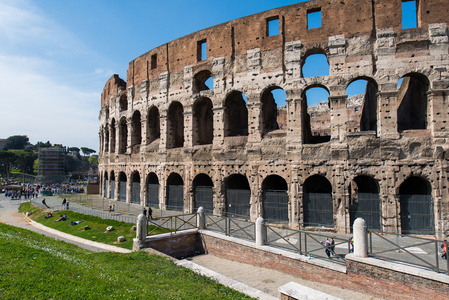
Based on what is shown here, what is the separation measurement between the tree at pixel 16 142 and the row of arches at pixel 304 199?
93152mm

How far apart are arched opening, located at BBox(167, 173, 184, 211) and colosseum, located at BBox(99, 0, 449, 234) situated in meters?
0.10

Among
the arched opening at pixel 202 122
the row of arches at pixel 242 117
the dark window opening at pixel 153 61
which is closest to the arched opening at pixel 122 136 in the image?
the row of arches at pixel 242 117

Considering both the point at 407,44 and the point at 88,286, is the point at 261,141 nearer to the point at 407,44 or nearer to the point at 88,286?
the point at 407,44

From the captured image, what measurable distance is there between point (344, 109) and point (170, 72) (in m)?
12.4

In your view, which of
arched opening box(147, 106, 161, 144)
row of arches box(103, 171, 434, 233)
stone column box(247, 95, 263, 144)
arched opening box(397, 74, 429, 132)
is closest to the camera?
row of arches box(103, 171, 434, 233)

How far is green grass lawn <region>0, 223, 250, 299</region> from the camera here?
16.0 ft

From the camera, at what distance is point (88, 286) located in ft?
17.2

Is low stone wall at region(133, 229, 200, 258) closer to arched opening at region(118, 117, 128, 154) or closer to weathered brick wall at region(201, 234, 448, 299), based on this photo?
weathered brick wall at region(201, 234, 448, 299)

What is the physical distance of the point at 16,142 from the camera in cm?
9144

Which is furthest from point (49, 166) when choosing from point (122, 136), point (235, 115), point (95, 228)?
point (235, 115)

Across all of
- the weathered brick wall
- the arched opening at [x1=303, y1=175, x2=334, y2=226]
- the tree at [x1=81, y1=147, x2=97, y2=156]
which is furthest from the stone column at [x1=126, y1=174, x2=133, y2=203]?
the tree at [x1=81, y1=147, x2=97, y2=156]

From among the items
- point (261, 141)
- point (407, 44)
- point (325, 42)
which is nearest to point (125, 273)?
point (261, 141)

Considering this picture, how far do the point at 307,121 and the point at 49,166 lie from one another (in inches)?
1998

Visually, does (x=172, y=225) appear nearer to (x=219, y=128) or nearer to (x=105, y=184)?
(x=219, y=128)
